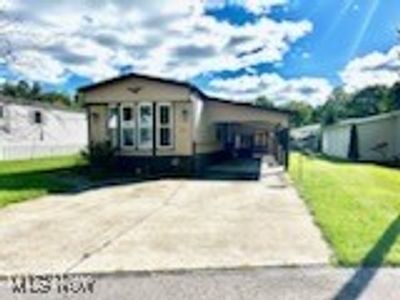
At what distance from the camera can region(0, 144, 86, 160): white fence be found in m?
24.7

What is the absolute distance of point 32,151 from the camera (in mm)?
27328

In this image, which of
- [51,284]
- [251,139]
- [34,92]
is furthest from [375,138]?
[34,92]

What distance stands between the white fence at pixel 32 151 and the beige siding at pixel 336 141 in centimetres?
1877

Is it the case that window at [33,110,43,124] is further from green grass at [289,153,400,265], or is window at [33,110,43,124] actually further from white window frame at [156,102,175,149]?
green grass at [289,153,400,265]

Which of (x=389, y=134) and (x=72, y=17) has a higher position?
(x=72, y=17)

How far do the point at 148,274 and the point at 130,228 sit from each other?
2.45 m

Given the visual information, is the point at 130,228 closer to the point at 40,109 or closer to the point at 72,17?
the point at 72,17

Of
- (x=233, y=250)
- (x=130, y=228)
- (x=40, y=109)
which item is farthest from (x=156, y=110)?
(x=40, y=109)

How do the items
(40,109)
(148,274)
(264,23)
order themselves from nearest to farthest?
Result: (148,274) < (264,23) < (40,109)

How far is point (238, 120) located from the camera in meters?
18.8

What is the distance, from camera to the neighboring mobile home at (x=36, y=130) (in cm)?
2486

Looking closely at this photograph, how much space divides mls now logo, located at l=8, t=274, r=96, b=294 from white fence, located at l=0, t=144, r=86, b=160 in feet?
54.8

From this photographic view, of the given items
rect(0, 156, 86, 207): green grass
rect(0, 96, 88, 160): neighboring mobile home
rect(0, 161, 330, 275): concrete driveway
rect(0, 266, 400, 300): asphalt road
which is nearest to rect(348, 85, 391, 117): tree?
rect(0, 96, 88, 160): neighboring mobile home

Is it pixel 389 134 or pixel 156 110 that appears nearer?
pixel 156 110
